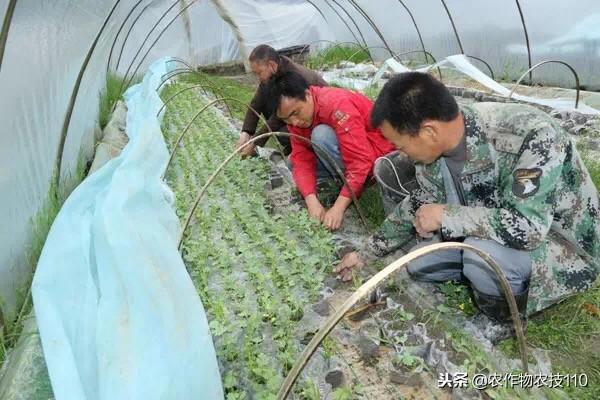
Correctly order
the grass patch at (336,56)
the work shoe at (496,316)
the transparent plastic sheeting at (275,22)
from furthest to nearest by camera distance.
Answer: the transparent plastic sheeting at (275,22) < the grass patch at (336,56) < the work shoe at (496,316)

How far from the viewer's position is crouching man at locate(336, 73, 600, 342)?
1721 millimetres

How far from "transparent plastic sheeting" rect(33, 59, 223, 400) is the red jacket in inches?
42.9

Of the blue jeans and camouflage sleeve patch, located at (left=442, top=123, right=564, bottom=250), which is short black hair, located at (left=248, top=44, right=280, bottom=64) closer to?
the blue jeans

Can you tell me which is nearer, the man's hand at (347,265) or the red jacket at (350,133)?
the man's hand at (347,265)

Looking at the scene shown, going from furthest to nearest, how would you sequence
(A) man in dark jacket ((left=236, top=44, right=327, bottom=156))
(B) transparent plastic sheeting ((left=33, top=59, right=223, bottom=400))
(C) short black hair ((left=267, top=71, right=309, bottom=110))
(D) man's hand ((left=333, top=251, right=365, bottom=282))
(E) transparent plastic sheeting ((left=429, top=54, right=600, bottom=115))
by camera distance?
(E) transparent plastic sheeting ((left=429, top=54, right=600, bottom=115))
(A) man in dark jacket ((left=236, top=44, right=327, bottom=156))
(C) short black hair ((left=267, top=71, right=309, bottom=110))
(D) man's hand ((left=333, top=251, right=365, bottom=282))
(B) transparent plastic sheeting ((left=33, top=59, right=223, bottom=400))

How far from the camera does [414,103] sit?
1699mm

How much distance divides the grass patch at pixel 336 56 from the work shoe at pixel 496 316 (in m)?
10.5

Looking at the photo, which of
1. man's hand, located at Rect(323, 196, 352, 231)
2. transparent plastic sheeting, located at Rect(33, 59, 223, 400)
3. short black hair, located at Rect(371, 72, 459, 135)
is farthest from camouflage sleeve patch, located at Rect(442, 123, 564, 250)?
transparent plastic sheeting, located at Rect(33, 59, 223, 400)

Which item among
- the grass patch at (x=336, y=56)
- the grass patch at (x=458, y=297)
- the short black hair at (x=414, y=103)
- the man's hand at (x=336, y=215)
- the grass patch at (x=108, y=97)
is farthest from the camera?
the grass patch at (x=336, y=56)

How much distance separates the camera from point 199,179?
4.39m

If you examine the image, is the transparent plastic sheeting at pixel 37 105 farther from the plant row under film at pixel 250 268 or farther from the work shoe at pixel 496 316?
the work shoe at pixel 496 316

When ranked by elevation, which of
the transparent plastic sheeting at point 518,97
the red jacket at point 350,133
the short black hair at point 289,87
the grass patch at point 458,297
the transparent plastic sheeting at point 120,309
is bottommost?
the transparent plastic sheeting at point 518,97

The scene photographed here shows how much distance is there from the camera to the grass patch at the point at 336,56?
12.1 meters

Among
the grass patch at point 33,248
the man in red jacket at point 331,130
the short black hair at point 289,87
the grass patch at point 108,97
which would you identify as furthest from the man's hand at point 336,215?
the grass patch at point 108,97
